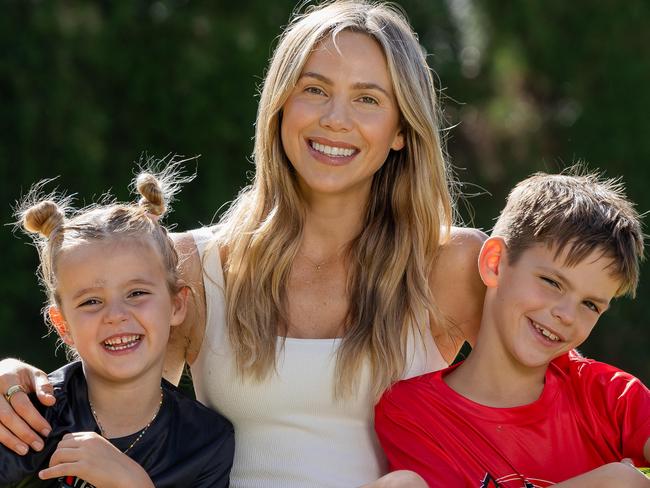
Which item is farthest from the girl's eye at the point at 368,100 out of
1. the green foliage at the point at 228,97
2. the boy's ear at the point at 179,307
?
the green foliage at the point at 228,97

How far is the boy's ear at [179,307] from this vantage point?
9.37 feet

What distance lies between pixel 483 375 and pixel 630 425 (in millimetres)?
381

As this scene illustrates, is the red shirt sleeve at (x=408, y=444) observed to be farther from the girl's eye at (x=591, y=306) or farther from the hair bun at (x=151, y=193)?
the hair bun at (x=151, y=193)

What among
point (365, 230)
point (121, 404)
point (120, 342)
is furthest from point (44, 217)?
point (365, 230)

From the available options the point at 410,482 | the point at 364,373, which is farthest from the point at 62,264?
the point at 410,482

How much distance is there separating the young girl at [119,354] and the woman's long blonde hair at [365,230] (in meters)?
0.25

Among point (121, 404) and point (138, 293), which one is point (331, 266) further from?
point (121, 404)

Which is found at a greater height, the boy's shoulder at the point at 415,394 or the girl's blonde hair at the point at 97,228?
the girl's blonde hair at the point at 97,228

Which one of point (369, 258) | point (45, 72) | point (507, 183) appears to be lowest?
point (507, 183)

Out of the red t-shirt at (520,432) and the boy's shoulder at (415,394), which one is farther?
the boy's shoulder at (415,394)

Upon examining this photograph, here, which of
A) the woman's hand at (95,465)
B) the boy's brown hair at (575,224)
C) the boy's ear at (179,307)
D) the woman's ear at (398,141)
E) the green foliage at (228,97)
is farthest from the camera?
the green foliage at (228,97)

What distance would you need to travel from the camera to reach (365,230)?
316 centimetres

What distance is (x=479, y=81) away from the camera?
737 cm

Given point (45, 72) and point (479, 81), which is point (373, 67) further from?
point (479, 81)
